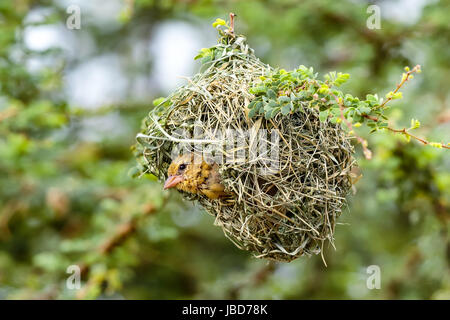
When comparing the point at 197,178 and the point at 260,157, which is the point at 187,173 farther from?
the point at 260,157

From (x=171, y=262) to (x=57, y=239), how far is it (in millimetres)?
1538

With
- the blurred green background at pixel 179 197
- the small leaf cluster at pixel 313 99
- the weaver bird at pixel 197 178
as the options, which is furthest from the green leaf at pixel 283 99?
the blurred green background at pixel 179 197

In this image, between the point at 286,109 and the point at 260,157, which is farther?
the point at 260,157

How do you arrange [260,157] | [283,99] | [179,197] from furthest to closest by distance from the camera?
[179,197] < [260,157] < [283,99]

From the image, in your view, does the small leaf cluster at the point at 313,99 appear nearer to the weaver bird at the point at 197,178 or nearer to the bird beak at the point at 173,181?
the weaver bird at the point at 197,178

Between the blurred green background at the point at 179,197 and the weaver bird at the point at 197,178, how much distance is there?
931 mm

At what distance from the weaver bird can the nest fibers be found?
0.05 meters

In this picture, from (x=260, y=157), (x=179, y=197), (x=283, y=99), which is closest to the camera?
(x=283, y=99)

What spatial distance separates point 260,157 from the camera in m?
1.80

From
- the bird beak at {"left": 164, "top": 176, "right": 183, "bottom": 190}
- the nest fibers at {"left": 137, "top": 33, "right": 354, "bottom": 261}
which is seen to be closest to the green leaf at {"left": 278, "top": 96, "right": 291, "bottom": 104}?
the nest fibers at {"left": 137, "top": 33, "right": 354, "bottom": 261}

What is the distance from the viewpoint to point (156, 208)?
10.5ft

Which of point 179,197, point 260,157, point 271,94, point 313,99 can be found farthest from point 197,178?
point 179,197

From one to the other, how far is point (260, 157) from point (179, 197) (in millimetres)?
1250

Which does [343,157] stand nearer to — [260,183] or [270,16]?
[260,183]
